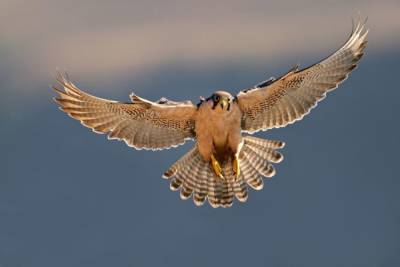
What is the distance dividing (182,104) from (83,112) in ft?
4.52

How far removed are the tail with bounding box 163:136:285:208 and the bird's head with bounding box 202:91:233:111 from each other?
61.1 inches

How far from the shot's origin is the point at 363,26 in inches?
488

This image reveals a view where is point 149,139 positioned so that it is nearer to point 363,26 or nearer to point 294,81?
point 294,81

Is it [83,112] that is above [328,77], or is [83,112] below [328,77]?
below

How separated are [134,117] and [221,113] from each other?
1.36m

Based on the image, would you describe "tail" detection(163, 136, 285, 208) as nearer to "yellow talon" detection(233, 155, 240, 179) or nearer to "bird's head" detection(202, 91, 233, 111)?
"yellow talon" detection(233, 155, 240, 179)

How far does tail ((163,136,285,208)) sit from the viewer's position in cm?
1330

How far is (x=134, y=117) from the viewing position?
12.5 meters

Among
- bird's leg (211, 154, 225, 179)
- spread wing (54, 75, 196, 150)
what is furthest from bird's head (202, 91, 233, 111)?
bird's leg (211, 154, 225, 179)

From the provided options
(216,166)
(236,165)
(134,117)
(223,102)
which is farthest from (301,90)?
(134,117)

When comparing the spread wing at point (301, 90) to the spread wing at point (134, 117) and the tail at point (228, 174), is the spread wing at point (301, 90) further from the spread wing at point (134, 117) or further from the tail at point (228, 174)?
the spread wing at point (134, 117)

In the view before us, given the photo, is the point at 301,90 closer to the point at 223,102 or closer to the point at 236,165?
the point at 236,165

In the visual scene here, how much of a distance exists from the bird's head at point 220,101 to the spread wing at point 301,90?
67 centimetres

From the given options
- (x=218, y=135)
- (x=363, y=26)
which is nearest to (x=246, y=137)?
(x=218, y=135)
